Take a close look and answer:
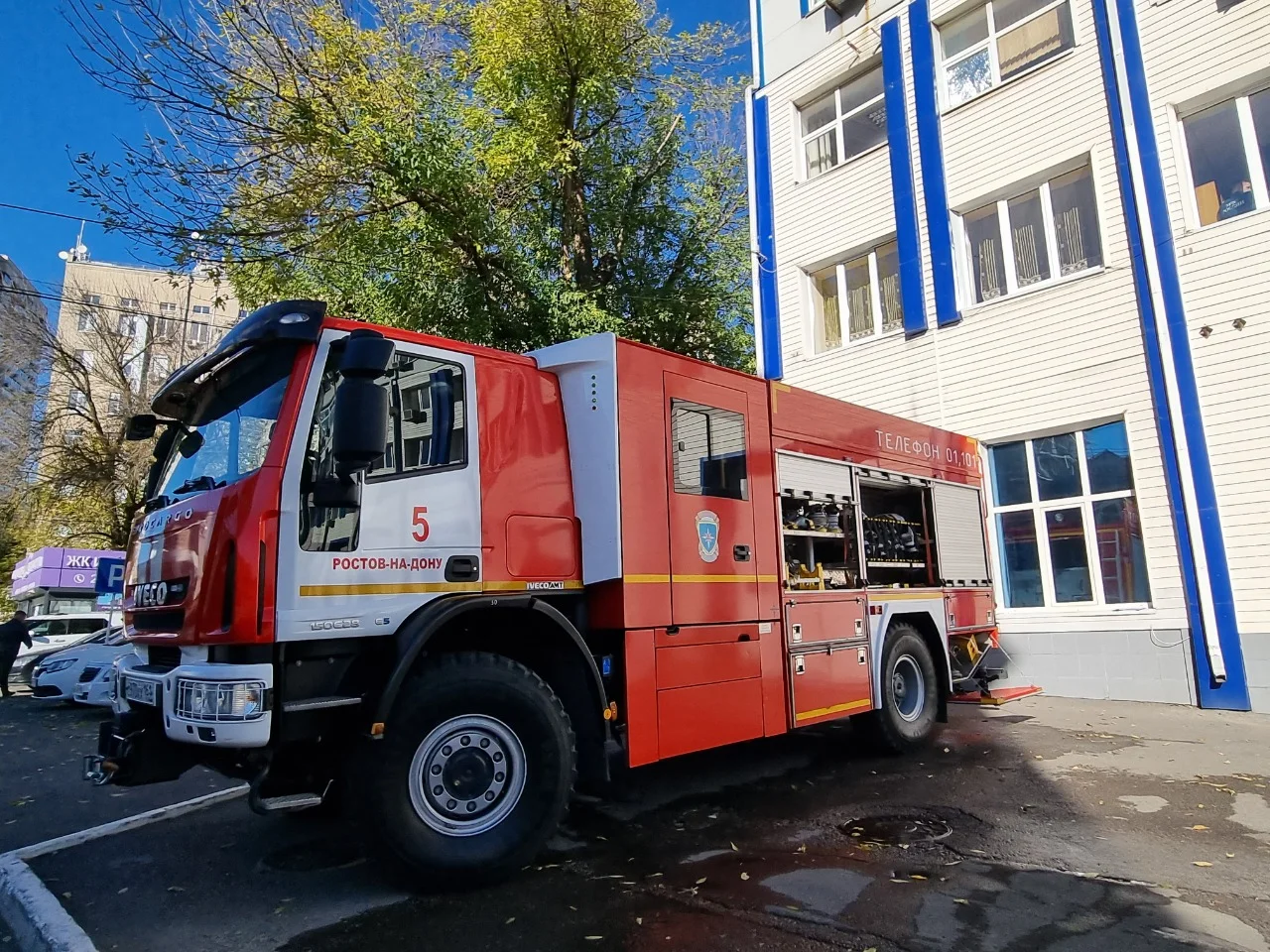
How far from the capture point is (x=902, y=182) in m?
12.4

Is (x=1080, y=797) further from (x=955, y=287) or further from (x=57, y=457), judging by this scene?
(x=57, y=457)

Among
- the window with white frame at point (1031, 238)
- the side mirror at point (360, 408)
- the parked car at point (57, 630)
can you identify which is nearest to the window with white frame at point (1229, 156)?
the window with white frame at point (1031, 238)

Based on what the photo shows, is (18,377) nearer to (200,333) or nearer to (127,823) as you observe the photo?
(200,333)

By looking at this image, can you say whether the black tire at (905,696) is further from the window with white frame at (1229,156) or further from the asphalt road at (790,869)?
the window with white frame at (1229,156)

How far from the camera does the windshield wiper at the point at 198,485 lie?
413cm

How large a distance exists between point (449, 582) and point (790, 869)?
2.41 m

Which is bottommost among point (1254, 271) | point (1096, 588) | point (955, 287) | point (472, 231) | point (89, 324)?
point (1096, 588)

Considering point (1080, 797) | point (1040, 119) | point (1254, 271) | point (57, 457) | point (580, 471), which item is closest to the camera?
point (580, 471)

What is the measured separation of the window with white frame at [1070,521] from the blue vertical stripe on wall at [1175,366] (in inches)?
21.3

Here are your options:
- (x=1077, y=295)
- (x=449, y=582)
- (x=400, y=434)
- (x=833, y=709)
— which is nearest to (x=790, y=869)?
(x=833, y=709)

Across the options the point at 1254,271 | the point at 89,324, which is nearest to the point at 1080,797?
the point at 1254,271

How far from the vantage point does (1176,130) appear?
9.84 meters

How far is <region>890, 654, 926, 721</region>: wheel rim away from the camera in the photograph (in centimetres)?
735

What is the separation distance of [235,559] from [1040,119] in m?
11.9
